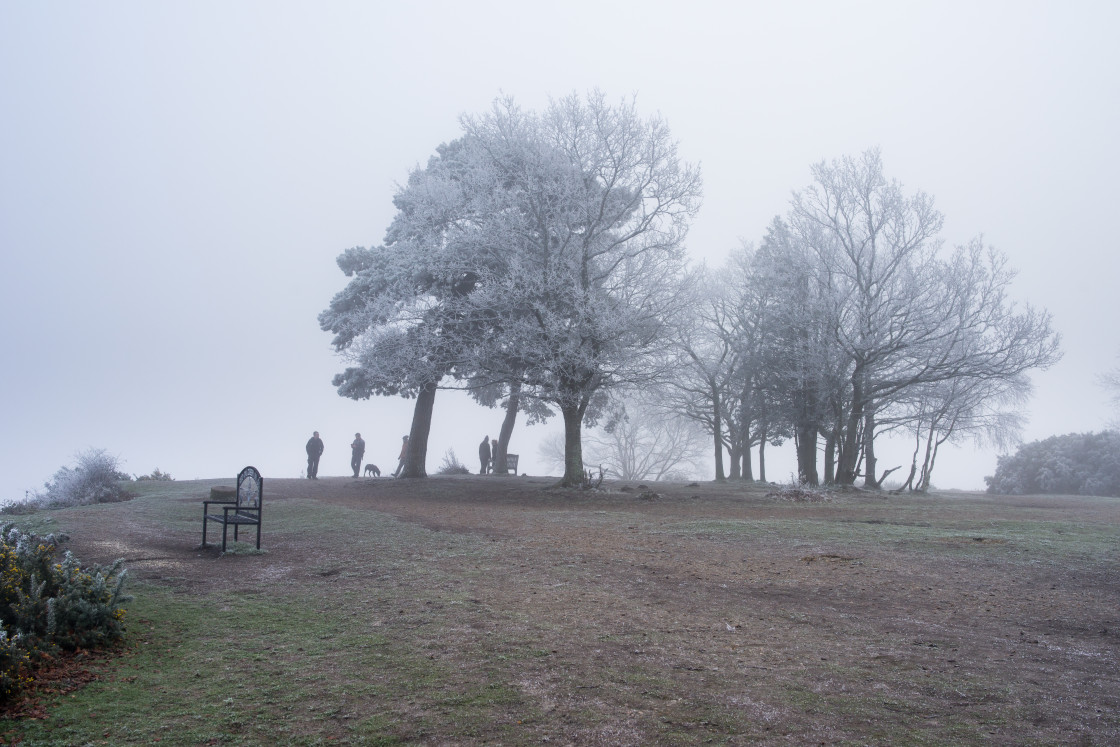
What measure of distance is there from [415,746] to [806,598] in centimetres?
490

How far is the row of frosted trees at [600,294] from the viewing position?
2061cm

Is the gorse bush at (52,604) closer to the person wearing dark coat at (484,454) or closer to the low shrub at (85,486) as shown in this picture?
the low shrub at (85,486)

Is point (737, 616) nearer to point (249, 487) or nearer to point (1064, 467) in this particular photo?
point (249, 487)

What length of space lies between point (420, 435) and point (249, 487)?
15.5 meters

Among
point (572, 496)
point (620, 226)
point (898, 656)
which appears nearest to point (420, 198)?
point (620, 226)

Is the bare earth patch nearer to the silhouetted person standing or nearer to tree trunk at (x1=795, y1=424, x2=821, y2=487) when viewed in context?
tree trunk at (x1=795, y1=424, x2=821, y2=487)

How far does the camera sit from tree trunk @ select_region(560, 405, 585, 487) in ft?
70.5

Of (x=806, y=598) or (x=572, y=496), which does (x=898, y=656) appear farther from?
(x=572, y=496)

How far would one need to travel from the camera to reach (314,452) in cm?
2717

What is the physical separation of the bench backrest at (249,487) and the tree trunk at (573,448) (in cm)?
1134

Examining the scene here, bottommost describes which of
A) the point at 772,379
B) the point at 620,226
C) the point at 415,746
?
the point at 415,746

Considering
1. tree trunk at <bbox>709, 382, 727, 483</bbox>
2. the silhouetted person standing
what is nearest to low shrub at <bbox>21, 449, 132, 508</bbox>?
the silhouetted person standing

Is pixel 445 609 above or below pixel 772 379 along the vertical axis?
below

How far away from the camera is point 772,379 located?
2842cm
